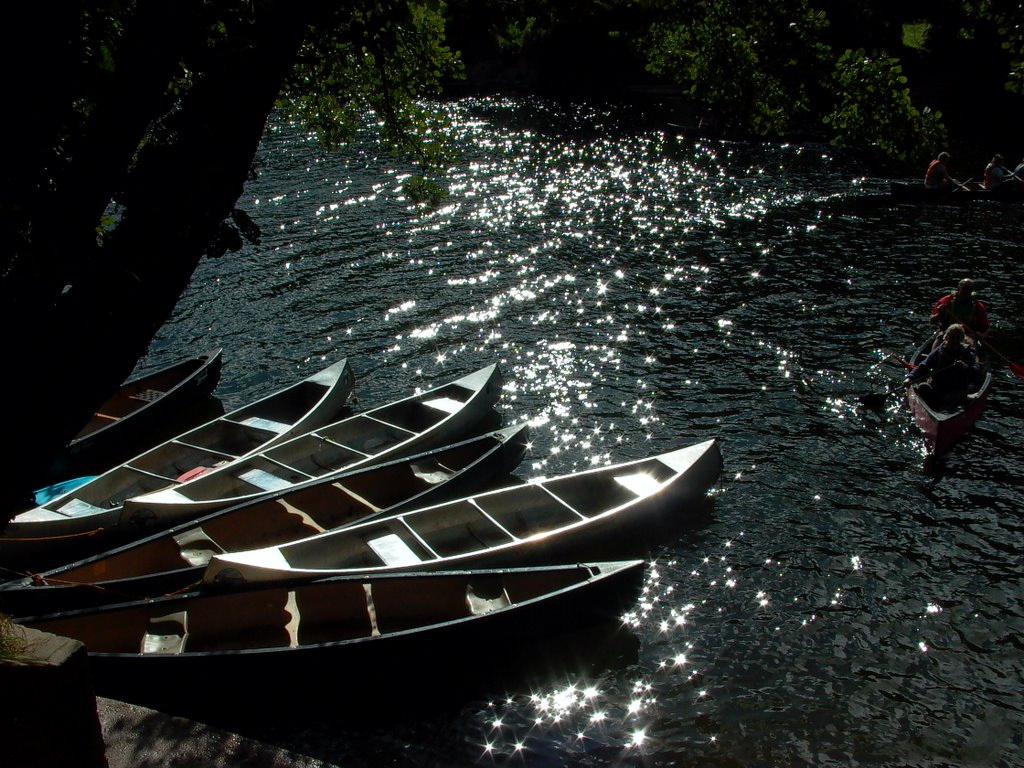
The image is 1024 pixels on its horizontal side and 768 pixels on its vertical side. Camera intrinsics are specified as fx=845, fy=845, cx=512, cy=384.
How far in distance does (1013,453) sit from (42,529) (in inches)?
713

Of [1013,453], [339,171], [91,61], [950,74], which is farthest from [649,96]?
[91,61]

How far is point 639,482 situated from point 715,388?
224 inches

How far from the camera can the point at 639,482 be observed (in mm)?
15805

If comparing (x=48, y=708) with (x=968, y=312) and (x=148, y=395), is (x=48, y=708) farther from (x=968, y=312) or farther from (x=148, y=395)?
(x=968, y=312)

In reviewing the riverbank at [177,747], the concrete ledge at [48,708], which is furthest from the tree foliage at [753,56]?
the concrete ledge at [48,708]

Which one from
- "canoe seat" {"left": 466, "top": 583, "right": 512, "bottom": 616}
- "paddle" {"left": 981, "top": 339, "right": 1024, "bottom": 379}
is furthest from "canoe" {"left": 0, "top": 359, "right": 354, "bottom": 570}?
"paddle" {"left": 981, "top": 339, "right": 1024, "bottom": 379}

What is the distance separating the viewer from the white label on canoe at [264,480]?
15797mm

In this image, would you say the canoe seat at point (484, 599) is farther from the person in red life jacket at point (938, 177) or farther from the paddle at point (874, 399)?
the person in red life jacket at point (938, 177)

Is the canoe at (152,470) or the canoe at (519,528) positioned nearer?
the canoe at (519,528)

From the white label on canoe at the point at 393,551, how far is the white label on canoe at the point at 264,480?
2731mm

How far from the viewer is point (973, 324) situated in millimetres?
19750

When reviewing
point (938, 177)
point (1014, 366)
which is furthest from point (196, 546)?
point (938, 177)

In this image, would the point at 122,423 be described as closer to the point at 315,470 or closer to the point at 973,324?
the point at 315,470

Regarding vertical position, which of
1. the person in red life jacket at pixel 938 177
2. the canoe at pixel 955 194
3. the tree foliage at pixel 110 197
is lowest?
the canoe at pixel 955 194
